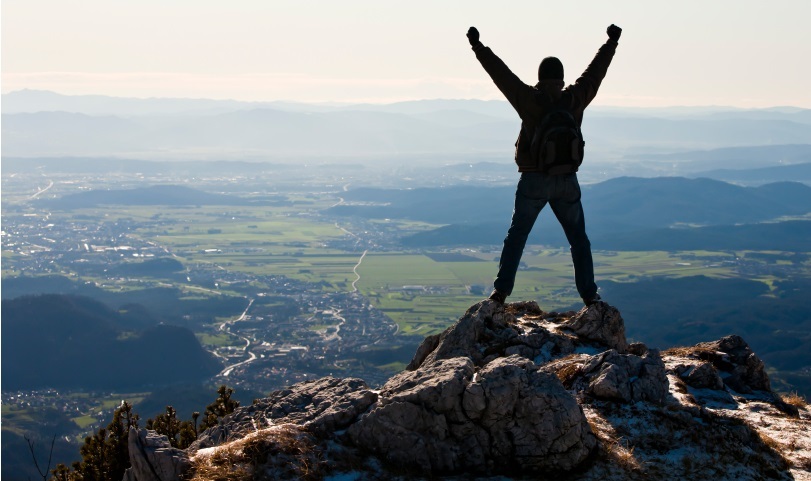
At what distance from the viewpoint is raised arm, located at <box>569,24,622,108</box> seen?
1324 cm

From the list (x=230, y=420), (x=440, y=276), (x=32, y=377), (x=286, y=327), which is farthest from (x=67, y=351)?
(x=230, y=420)

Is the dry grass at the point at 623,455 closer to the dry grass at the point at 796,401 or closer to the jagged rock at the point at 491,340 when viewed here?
the jagged rock at the point at 491,340

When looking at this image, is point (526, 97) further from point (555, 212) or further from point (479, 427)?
point (479, 427)

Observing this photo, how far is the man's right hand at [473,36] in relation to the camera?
43.1 ft

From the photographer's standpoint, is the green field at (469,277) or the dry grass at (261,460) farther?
the green field at (469,277)

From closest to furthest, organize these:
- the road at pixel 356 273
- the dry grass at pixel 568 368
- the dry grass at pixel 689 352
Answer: the dry grass at pixel 568 368 < the dry grass at pixel 689 352 < the road at pixel 356 273

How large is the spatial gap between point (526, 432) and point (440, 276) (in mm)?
135034

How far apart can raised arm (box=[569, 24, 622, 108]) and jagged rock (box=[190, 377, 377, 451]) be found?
586 cm

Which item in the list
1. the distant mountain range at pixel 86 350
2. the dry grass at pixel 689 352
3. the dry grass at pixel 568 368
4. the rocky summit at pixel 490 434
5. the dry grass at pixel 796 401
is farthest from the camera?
the distant mountain range at pixel 86 350

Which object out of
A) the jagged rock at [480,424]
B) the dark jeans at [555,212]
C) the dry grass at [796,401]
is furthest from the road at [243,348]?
the jagged rock at [480,424]

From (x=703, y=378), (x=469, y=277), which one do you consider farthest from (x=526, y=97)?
(x=469, y=277)

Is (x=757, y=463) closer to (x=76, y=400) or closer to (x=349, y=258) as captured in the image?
(x=76, y=400)

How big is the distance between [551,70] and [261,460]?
7419mm

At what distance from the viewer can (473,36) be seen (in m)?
13.2
